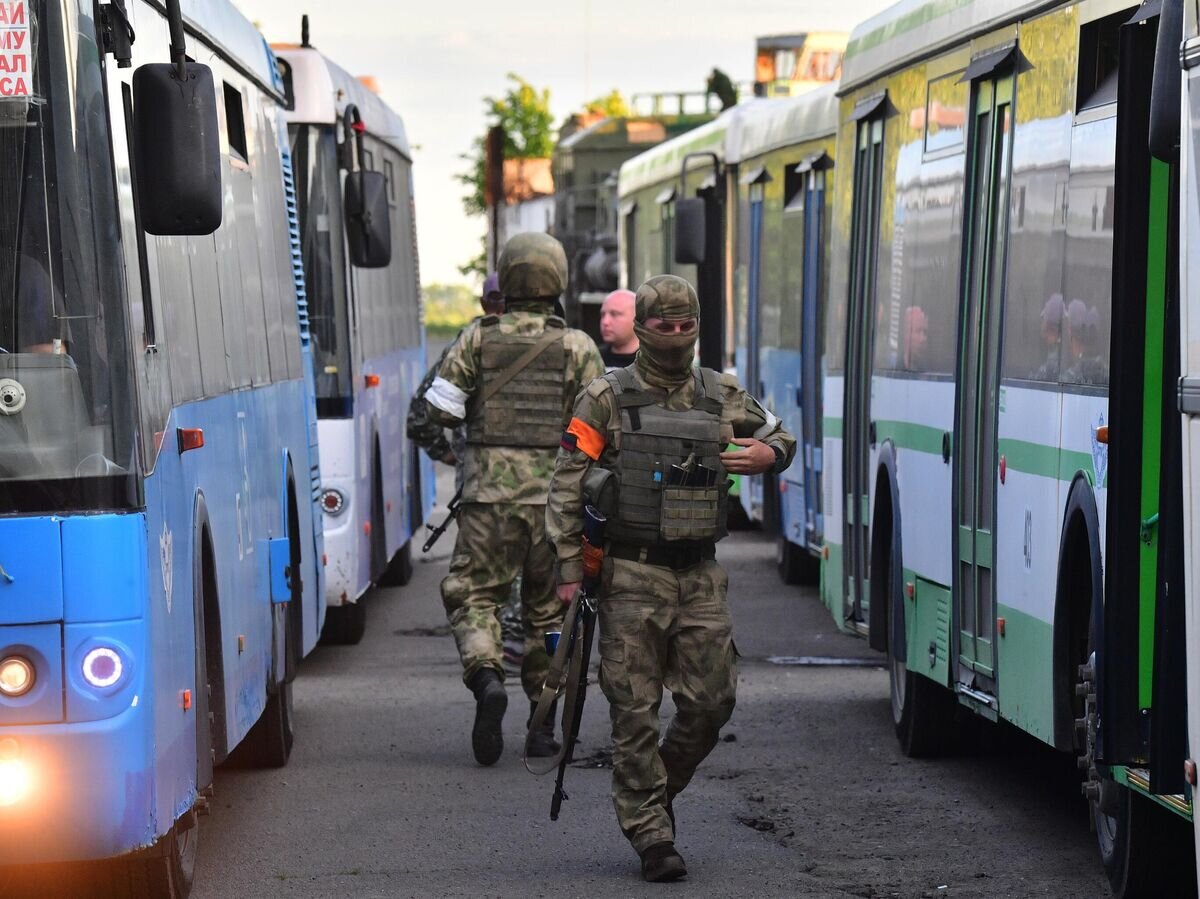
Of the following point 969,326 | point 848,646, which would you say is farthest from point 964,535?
point 848,646

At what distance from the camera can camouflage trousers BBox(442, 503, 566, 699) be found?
10508mm

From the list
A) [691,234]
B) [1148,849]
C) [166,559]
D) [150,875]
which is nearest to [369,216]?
[691,234]

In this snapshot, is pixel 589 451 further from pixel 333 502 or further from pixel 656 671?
pixel 333 502

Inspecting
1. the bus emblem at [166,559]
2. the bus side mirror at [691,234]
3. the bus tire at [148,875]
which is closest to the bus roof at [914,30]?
the bus emblem at [166,559]

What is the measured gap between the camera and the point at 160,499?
263 inches

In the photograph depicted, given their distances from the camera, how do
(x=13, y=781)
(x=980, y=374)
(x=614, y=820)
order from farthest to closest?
1. (x=980, y=374)
2. (x=614, y=820)
3. (x=13, y=781)

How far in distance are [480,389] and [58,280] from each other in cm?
433

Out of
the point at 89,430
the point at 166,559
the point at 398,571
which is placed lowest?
the point at 398,571

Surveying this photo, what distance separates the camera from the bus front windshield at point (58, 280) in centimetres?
624

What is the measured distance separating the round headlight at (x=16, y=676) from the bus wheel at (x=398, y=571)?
12012 millimetres

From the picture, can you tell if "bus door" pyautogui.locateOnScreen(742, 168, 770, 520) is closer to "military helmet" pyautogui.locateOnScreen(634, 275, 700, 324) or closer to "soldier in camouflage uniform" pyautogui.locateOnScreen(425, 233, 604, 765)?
"soldier in camouflage uniform" pyautogui.locateOnScreen(425, 233, 604, 765)

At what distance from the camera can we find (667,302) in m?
7.96

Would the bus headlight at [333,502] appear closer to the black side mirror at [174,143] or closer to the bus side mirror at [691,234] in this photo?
the bus side mirror at [691,234]

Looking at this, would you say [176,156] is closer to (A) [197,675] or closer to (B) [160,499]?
(B) [160,499]
